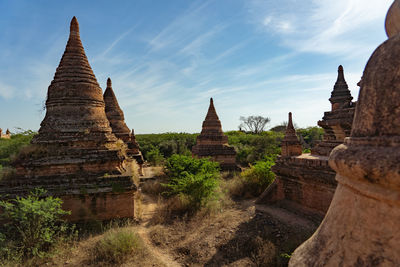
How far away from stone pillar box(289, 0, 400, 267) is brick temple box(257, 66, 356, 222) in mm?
4554

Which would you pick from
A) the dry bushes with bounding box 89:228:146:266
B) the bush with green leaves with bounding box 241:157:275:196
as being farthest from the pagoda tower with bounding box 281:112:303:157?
the dry bushes with bounding box 89:228:146:266

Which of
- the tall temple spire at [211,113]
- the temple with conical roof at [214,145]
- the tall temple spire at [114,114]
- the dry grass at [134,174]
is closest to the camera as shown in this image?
the dry grass at [134,174]

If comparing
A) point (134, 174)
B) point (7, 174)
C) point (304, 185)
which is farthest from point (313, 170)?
point (7, 174)

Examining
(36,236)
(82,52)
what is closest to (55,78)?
(82,52)

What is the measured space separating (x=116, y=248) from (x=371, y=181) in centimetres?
499

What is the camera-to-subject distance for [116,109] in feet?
44.5

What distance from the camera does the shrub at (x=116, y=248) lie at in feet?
16.0

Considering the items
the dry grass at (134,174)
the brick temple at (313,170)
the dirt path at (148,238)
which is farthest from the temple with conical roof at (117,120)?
the brick temple at (313,170)

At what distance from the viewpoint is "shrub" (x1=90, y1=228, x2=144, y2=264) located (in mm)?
4863

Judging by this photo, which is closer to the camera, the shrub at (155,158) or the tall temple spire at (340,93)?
the tall temple spire at (340,93)

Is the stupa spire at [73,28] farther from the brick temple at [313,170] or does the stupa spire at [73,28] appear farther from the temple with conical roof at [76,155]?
the brick temple at [313,170]

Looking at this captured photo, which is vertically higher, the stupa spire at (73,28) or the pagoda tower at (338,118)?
the stupa spire at (73,28)

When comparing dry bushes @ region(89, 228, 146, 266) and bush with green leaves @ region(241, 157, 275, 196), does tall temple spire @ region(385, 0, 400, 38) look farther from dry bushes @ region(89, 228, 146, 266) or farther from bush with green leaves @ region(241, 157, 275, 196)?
bush with green leaves @ region(241, 157, 275, 196)

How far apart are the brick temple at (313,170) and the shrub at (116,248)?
3992mm
